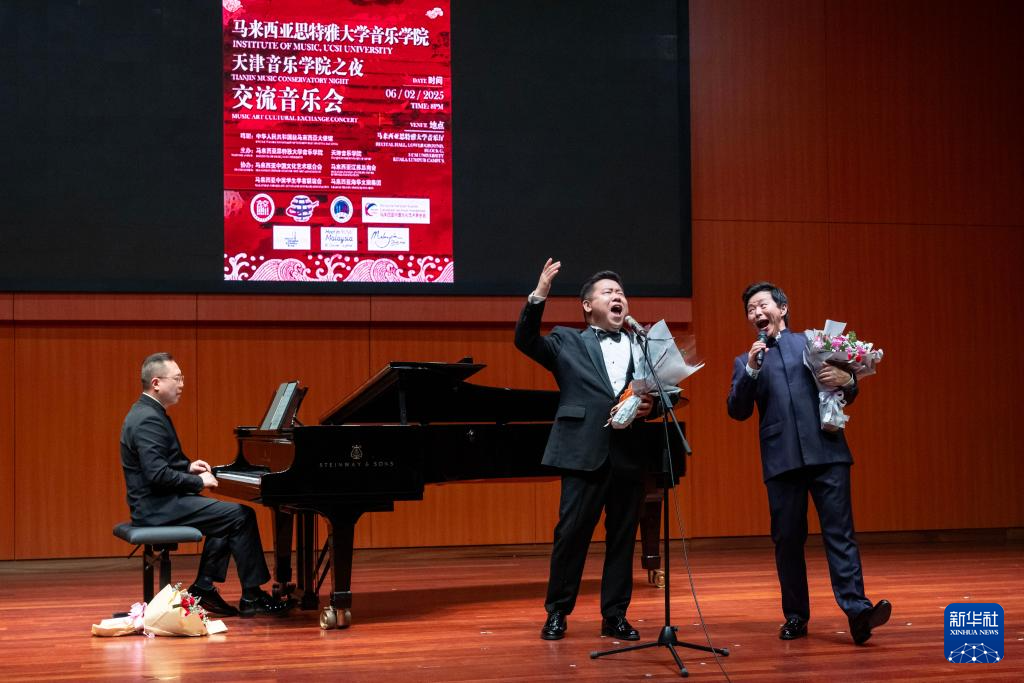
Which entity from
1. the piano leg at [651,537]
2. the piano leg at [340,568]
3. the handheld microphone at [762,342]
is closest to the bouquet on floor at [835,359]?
the handheld microphone at [762,342]

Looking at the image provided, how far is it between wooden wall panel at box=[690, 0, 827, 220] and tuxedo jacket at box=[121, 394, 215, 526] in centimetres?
385

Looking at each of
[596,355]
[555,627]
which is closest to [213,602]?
[555,627]

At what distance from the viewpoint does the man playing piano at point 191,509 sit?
4.66m

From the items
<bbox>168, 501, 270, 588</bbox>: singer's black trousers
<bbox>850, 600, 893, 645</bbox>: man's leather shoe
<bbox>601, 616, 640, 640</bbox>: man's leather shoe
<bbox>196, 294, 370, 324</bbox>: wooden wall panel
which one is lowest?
<bbox>601, 616, 640, 640</bbox>: man's leather shoe

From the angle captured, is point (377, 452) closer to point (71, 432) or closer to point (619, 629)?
point (619, 629)

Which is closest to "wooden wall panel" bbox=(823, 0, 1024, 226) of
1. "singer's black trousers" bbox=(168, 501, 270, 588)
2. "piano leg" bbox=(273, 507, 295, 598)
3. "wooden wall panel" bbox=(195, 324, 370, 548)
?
"wooden wall panel" bbox=(195, 324, 370, 548)

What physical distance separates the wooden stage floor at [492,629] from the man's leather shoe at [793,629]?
0.05 m

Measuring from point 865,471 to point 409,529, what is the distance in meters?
3.09

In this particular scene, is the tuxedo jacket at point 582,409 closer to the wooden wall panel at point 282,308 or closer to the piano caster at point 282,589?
the piano caster at point 282,589

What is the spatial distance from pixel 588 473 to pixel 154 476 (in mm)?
1912

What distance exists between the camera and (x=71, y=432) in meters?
6.41

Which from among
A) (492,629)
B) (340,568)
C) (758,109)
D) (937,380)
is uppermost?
(758,109)

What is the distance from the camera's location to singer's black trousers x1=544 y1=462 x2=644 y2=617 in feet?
13.3

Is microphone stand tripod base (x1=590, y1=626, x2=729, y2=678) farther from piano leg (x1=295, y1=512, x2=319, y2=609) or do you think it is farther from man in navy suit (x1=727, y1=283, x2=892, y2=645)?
piano leg (x1=295, y1=512, x2=319, y2=609)
